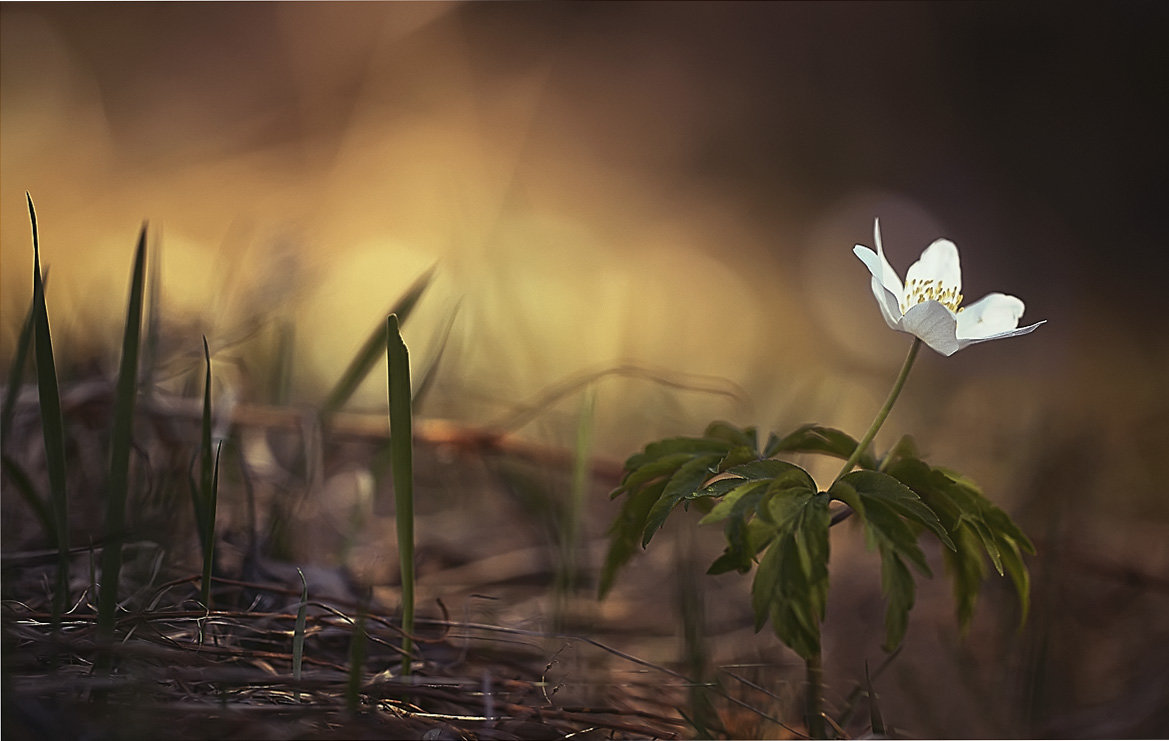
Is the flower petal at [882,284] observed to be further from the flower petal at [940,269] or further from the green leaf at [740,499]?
the green leaf at [740,499]

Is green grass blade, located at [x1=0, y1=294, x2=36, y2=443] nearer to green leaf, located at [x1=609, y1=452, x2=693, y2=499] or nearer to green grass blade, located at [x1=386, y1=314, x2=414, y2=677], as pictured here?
green grass blade, located at [x1=386, y1=314, x2=414, y2=677]

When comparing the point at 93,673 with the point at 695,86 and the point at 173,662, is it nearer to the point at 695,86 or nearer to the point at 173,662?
the point at 173,662

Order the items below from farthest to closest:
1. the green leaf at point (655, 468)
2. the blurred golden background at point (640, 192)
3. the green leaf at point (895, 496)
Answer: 1. the blurred golden background at point (640, 192)
2. the green leaf at point (655, 468)
3. the green leaf at point (895, 496)

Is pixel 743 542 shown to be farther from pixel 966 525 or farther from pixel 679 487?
pixel 966 525

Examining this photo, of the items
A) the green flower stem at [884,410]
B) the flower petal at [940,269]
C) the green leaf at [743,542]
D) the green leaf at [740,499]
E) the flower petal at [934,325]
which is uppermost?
the flower petal at [940,269]

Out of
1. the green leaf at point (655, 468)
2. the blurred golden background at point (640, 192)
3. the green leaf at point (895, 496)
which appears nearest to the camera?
the green leaf at point (895, 496)

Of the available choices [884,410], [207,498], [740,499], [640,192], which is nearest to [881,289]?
[884,410]

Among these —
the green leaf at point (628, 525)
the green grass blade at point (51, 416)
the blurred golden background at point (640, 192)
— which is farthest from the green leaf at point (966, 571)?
the blurred golden background at point (640, 192)
